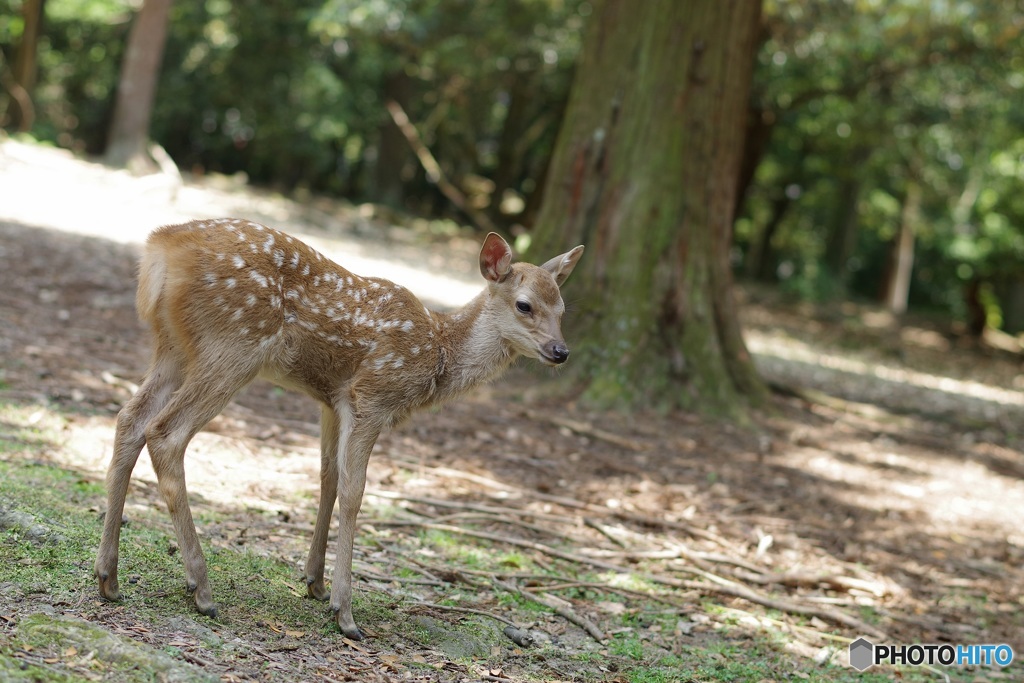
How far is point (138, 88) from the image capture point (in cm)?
1984

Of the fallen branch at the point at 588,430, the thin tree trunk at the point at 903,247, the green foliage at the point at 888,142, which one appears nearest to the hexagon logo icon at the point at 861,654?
the fallen branch at the point at 588,430

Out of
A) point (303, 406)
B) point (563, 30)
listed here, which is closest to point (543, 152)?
point (563, 30)

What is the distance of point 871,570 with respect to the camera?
6129mm

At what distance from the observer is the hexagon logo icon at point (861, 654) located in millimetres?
4848

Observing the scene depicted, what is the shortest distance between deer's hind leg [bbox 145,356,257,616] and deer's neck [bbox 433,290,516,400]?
3.27ft

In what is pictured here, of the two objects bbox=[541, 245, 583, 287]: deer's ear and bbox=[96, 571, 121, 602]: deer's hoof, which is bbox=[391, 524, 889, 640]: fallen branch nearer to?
bbox=[541, 245, 583, 287]: deer's ear

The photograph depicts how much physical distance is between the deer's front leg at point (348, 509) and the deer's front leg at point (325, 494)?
0.06m

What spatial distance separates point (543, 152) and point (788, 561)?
74.4 ft

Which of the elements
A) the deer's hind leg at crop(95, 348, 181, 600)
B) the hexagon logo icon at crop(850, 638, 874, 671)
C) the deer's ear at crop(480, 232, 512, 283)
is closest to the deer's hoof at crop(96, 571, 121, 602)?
the deer's hind leg at crop(95, 348, 181, 600)

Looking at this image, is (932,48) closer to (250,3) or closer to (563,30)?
(563,30)

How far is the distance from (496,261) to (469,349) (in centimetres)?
41

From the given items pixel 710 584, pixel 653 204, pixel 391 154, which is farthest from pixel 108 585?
pixel 391 154

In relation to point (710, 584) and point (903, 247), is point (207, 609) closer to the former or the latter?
point (710, 584)

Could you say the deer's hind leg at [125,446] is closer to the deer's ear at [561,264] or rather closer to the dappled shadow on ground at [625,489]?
the dappled shadow on ground at [625,489]
